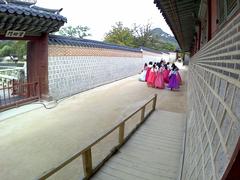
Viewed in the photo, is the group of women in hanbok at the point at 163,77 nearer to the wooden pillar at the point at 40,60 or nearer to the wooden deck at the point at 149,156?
the wooden deck at the point at 149,156

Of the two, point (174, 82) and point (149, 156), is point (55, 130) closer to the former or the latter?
point (149, 156)

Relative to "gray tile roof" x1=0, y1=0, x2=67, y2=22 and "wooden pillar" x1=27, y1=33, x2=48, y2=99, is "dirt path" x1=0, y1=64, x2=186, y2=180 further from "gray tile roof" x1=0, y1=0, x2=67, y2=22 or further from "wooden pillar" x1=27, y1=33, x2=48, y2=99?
"gray tile roof" x1=0, y1=0, x2=67, y2=22

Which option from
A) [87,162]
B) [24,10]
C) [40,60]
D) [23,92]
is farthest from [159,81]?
[87,162]

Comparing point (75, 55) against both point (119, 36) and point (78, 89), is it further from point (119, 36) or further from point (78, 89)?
point (119, 36)

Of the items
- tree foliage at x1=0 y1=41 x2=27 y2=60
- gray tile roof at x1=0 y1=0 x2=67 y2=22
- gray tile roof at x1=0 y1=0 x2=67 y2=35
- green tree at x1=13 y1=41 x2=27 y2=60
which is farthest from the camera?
tree foliage at x1=0 y1=41 x2=27 y2=60

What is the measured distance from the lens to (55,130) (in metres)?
5.68

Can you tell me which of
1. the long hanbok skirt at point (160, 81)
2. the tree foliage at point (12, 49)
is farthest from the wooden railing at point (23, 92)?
the tree foliage at point (12, 49)

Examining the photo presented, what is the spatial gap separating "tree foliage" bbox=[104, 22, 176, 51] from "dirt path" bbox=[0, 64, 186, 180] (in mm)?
26336

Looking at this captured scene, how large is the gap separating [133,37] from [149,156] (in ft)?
121

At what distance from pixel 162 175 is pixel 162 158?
1.97ft

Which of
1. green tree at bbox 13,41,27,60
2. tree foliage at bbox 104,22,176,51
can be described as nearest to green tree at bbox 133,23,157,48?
tree foliage at bbox 104,22,176,51

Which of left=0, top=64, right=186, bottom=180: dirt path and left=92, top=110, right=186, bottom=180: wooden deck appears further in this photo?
left=0, top=64, right=186, bottom=180: dirt path

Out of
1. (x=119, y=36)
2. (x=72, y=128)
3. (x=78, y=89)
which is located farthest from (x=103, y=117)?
(x=119, y=36)

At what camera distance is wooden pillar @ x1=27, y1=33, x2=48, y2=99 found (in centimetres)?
791
